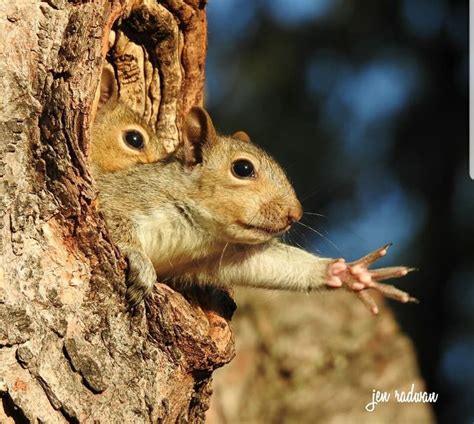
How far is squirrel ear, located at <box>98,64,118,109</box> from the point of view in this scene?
4.51 metres

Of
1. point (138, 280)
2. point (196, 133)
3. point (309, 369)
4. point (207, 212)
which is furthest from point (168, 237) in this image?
point (309, 369)

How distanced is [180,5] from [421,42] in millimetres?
5046

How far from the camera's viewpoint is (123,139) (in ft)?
14.8

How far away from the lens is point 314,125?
27.9ft

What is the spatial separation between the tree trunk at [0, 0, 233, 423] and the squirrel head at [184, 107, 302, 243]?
21.8 inches

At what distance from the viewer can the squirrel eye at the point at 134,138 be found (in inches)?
176

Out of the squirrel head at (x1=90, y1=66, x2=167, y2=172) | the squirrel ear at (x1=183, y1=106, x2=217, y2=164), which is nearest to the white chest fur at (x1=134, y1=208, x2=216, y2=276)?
the squirrel ear at (x1=183, y1=106, x2=217, y2=164)

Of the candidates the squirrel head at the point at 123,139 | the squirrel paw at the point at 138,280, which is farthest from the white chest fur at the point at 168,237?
the squirrel head at the point at 123,139

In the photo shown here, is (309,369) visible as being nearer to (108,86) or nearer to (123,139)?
(123,139)

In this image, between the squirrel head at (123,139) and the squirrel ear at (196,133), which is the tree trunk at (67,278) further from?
the squirrel head at (123,139)
